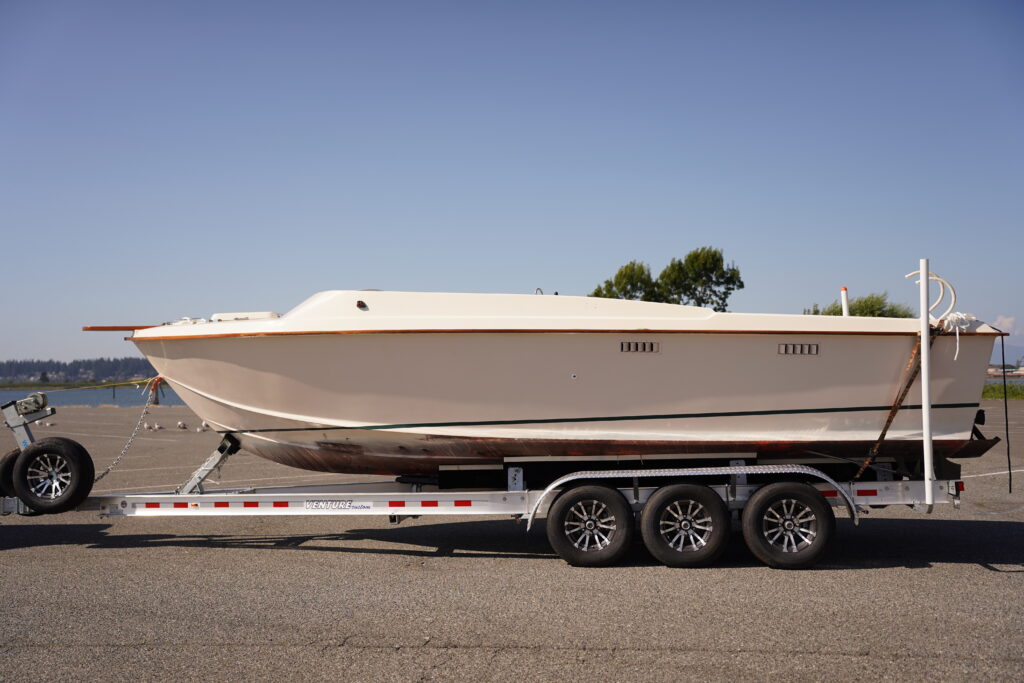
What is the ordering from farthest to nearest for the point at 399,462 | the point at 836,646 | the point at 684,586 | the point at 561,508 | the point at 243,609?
1. the point at 399,462
2. the point at 561,508
3. the point at 684,586
4. the point at 243,609
5. the point at 836,646

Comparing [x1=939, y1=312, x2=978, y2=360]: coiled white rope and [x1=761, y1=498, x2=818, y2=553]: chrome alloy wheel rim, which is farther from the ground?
[x1=939, y1=312, x2=978, y2=360]: coiled white rope

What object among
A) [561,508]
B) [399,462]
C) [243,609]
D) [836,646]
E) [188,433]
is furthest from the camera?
[188,433]

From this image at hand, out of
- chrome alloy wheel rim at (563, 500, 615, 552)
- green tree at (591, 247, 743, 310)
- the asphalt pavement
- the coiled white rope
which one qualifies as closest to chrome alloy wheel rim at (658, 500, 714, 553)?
the asphalt pavement

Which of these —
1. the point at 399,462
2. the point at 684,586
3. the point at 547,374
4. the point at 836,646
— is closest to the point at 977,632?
the point at 836,646

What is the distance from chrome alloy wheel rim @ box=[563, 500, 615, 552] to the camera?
20.6 feet

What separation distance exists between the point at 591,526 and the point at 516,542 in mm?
1263

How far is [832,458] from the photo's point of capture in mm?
6641

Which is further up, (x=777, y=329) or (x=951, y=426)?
(x=777, y=329)

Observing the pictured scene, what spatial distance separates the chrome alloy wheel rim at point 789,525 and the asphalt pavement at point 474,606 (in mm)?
256

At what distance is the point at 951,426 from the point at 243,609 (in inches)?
234

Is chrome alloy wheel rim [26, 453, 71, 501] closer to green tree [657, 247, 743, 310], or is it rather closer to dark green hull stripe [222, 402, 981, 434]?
dark green hull stripe [222, 402, 981, 434]

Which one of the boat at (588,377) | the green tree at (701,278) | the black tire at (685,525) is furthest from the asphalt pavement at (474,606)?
the green tree at (701,278)

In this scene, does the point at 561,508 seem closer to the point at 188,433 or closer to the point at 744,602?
the point at 744,602

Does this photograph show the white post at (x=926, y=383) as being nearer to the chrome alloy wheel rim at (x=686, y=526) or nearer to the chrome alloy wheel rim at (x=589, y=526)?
the chrome alloy wheel rim at (x=686, y=526)
